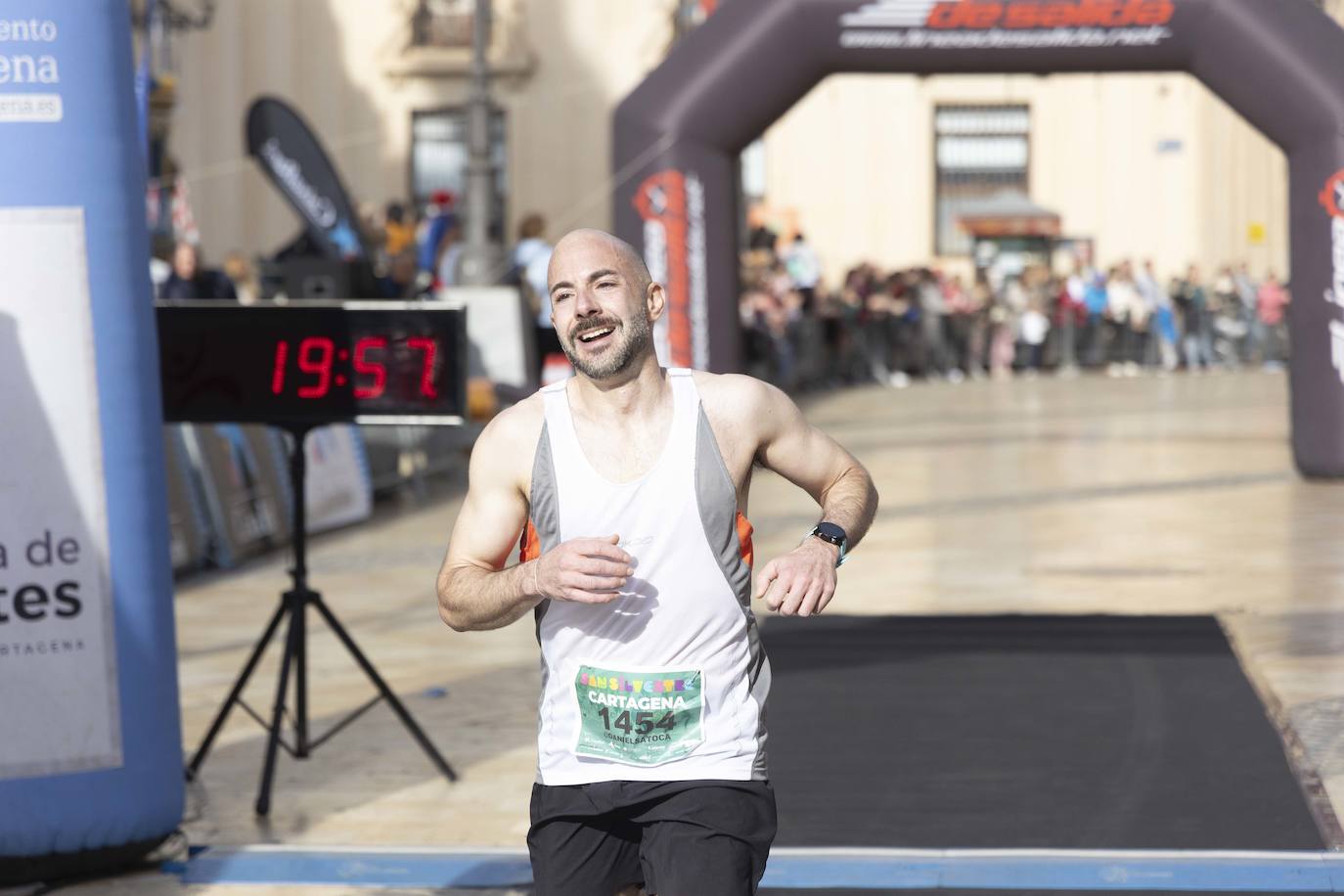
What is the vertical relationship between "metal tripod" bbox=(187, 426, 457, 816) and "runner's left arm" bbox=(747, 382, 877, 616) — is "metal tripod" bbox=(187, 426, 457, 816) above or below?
below

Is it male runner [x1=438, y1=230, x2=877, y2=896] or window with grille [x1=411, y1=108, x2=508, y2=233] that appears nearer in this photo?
male runner [x1=438, y1=230, x2=877, y2=896]

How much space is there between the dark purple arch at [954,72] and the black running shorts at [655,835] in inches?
429

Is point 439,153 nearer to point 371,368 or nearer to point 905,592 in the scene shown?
point 905,592

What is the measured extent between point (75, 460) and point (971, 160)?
1362 inches

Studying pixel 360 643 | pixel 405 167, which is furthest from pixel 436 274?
pixel 405 167

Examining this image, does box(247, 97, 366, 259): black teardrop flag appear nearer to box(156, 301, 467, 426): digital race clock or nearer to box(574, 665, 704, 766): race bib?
box(156, 301, 467, 426): digital race clock

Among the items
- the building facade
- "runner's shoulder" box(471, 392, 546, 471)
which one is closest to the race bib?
"runner's shoulder" box(471, 392, 546, 471)

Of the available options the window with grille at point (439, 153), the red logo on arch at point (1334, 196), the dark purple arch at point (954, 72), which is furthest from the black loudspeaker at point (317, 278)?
the window with grille at point (439, 153)

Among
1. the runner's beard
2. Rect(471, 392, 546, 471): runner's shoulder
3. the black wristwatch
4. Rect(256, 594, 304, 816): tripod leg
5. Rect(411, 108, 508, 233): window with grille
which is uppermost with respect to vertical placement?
Rect(411, 108, 508, 233): window with grille

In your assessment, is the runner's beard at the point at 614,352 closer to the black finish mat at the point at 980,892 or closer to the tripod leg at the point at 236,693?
the black finish mat at the point at 980,892

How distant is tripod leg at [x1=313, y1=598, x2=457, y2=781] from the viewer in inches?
277

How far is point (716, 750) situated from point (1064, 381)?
83.5 feet

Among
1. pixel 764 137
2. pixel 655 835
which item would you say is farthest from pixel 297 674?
pixel 764 137

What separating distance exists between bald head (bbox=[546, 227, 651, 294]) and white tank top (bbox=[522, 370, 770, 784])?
255mm
